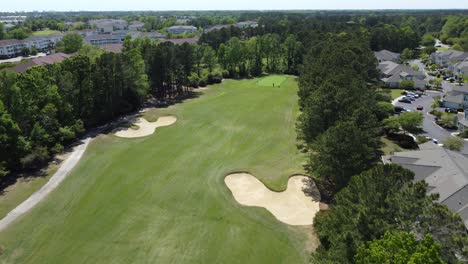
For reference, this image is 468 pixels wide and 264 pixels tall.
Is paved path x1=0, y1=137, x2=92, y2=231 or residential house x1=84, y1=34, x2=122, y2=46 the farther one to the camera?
residential house x1=84, y1=34, x2=122, y2=46

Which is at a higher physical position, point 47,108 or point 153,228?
point 47,108

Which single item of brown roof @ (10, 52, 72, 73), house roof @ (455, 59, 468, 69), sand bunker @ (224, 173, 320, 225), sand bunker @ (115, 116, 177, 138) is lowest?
sand bunker @ (224, 173, 320, 225)

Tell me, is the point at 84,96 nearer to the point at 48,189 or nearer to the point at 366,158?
the point at 48,189

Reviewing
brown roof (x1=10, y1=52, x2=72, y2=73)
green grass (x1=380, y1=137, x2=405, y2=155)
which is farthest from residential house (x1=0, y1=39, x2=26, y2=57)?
green grass (x1=380, y1=137, x2=405, y2=155)

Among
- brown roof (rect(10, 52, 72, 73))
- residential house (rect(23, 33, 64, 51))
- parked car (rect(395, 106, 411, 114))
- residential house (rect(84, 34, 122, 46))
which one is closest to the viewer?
parked car (rect(395, 106, 411, 114))

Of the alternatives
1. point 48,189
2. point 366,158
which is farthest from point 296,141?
point 48,189

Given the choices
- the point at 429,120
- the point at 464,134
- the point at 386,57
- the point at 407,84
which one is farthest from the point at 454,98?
the point at 386,57

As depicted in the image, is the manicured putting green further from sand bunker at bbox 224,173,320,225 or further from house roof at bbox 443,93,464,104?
sand bunker at bbox 224,173,320,225
